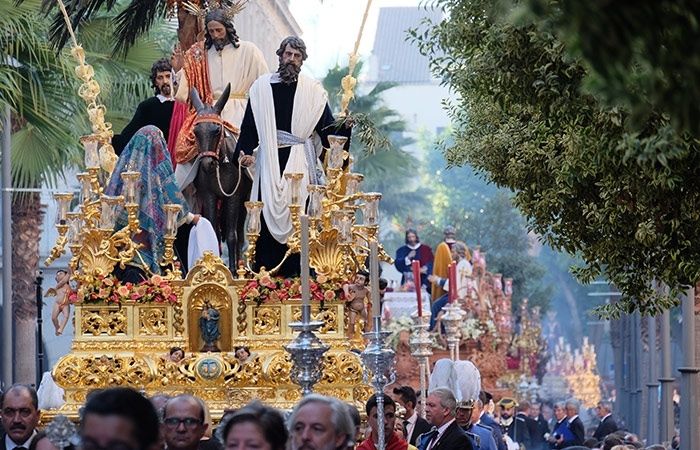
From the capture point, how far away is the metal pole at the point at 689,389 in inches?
811

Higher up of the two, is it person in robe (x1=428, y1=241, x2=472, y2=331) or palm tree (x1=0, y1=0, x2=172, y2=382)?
palm tree (x1=0, y1=0, x2=172, y2=382)

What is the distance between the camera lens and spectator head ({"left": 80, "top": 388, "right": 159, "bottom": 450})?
20.6ft

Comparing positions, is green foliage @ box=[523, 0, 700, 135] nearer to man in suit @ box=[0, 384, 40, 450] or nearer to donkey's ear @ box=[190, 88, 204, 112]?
man in suit @ box=[0, 384, 40, 450]

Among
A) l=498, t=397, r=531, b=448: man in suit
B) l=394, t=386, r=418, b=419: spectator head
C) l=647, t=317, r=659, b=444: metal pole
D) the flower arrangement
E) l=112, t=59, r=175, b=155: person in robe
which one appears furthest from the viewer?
l=647, t=317, r=659, b=444: metal pole

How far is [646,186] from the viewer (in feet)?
38.5

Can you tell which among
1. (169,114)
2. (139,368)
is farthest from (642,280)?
(169,114)

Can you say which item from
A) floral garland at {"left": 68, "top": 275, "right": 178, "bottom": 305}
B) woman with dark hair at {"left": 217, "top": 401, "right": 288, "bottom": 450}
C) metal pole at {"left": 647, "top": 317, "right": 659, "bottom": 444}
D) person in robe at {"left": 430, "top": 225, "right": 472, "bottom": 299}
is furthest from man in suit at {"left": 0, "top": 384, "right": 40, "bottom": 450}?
metal pole at {"left": 647, "top": 317, "right": 659, "bottom": 444}

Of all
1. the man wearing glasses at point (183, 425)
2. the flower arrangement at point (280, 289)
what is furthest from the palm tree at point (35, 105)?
A: the man wearing glasses at point (183, 425)

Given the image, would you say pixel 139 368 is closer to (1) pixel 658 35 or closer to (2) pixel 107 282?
(2) pixel 107 282

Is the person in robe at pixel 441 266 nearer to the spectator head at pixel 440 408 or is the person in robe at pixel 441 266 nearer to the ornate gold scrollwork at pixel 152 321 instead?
the ornate gold scrollwork at pixel 152 321

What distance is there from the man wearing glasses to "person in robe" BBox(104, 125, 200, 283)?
7137 millimetres

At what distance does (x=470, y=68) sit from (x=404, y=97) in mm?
134151

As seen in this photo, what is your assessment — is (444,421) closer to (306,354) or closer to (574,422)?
(306,354)

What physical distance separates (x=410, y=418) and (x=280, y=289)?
2224 mm
